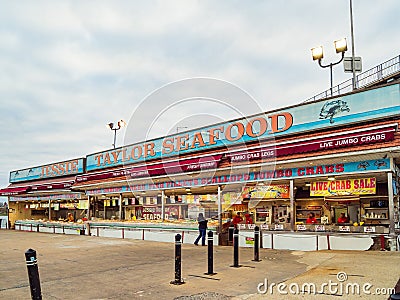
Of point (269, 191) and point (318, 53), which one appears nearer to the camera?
point (269, 191)

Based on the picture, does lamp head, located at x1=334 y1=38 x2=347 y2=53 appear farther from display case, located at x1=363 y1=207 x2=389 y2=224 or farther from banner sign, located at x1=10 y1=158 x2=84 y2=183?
banner sign, located at x1=10 y1=158 x2=84 y2=183

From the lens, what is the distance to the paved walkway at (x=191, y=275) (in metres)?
7.72

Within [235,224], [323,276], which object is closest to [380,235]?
[323,276]

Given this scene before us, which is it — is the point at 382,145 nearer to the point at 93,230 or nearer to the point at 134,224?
the point at 134,224

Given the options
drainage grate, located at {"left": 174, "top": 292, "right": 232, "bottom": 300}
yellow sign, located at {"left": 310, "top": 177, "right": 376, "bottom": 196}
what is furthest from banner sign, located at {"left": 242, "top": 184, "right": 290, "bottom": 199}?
drainage grate, located at {"left": 174, "top": 292, "right": 232, "bottom": 300}

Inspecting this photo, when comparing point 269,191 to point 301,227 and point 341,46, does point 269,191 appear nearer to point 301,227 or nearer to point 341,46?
point 301,227

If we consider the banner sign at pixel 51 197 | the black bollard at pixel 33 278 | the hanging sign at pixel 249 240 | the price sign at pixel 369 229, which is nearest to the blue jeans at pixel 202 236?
the hanging sign at pixel 249 240

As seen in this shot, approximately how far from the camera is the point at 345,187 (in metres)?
14.6

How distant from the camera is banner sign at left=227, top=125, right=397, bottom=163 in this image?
41.2ft

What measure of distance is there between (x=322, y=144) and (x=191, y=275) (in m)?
7.02

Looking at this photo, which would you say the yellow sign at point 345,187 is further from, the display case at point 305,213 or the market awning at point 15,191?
the market awning at point 15,191

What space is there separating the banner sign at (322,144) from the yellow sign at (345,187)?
1.85m

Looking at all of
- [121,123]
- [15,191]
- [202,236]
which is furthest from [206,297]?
[15,191]

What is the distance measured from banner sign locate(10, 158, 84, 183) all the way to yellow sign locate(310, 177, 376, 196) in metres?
22.3
